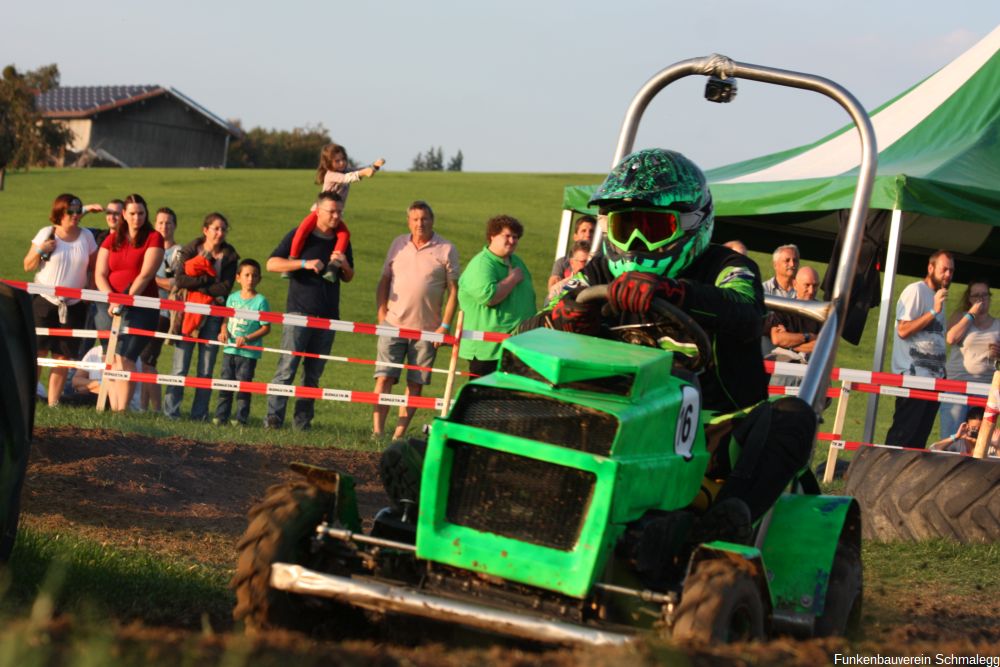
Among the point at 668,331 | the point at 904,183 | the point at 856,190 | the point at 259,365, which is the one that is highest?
the point at 904,183

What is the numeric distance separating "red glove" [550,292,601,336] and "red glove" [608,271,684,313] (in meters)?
0.31

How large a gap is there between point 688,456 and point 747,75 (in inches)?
87.7

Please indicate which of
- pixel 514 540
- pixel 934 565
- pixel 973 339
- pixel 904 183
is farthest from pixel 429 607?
pixel 973 339

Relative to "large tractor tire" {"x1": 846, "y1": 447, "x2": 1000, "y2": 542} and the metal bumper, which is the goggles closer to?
the metal bumper

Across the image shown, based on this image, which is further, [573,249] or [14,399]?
[573,249]

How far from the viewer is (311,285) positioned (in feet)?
41.8

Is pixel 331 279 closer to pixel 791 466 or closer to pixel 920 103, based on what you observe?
pixel 920 103

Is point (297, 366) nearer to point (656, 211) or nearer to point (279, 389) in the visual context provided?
point (279, 389)

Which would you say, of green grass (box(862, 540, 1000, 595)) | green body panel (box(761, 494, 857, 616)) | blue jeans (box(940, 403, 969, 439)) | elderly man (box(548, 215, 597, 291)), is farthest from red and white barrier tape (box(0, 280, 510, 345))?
green body panel (box(761, 494, 857, 616))

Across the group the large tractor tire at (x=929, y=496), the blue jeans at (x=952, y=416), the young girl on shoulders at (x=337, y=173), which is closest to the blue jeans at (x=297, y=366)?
the young girl on shoulders at (x=337, y=173)

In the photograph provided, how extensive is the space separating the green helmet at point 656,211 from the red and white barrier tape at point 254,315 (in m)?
6.71

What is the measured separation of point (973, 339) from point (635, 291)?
8987mm

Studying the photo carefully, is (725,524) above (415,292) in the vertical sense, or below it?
below

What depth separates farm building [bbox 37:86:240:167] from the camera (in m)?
88.8
